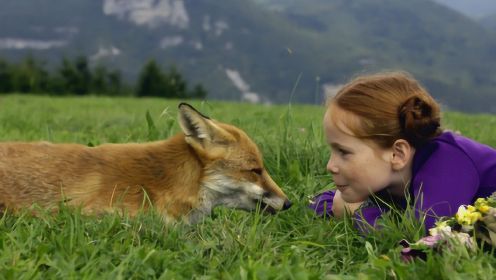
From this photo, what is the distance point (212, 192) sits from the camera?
4.77 meters

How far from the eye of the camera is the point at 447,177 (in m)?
4.18

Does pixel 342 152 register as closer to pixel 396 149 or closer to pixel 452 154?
pixel 396 149

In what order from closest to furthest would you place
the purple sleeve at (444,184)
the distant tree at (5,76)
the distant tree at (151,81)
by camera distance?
the purple sleeve at (444,184) < the distant tree at (5,76) < the distant tree at (151,81)

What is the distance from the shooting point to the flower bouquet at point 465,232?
346 cm

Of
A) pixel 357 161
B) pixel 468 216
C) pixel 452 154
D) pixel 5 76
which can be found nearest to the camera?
pixel 468 216

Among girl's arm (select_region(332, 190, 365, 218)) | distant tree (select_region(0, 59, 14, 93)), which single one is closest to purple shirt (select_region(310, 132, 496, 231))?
girl's arm (select_region(332, 190, 365, 218))

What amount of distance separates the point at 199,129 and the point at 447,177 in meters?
1.87

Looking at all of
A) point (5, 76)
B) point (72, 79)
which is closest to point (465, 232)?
point (72, 79)

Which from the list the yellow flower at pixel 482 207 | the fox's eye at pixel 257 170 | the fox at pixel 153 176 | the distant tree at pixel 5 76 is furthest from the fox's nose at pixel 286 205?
the distant tree at pixel 5 76

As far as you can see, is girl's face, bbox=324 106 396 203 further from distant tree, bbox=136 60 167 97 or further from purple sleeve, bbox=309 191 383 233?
distant tree, bbox=136 60 167 97

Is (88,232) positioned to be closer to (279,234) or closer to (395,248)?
(279,234)

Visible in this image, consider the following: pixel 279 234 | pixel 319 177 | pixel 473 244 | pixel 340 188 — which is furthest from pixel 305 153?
pixel 473 244

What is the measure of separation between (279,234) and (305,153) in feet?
7.25

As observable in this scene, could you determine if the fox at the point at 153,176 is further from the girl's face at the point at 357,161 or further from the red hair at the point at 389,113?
the red hair at the point at 389,113
